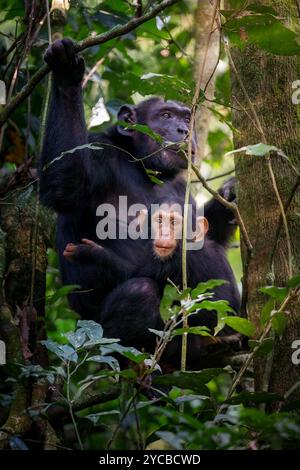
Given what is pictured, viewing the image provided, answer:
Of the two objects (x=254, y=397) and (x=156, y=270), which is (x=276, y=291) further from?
(x=156, y=270)

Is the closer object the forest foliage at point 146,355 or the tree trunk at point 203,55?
the forest foliage at point 146,355

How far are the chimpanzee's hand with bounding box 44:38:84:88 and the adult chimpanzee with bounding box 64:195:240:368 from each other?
46.2 inches

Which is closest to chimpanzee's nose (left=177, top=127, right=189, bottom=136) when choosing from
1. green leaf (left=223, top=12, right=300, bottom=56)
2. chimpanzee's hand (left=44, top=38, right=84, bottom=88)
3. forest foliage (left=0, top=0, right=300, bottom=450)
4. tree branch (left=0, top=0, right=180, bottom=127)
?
forest foliage (left=0, top=0, right=300, bottom=450)

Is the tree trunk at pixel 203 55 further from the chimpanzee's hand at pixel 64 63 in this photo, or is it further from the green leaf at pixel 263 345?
the green leaf at pixel 263 345

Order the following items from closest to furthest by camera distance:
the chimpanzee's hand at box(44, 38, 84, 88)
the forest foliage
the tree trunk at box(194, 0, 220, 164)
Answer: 1. the forest foliage
2. the chimpanzee's hand at box(44, 38, 84, 88)
3. the tree trunk at box(194, 0, 220, 164)

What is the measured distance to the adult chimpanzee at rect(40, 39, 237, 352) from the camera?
4.93 m

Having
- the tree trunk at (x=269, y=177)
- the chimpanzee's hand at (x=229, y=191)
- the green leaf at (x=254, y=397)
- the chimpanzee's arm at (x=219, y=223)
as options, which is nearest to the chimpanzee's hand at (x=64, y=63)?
the tree trunk at (x=269, y=177)

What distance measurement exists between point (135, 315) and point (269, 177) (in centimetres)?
157

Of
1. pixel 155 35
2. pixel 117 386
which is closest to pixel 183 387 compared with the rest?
pixel 117 386

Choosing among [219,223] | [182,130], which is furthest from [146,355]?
[219,223]

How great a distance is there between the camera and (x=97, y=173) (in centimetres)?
551

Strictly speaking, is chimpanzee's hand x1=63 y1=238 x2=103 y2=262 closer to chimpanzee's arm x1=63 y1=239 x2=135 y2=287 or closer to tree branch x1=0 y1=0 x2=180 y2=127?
chimpanzee's arm x1=63 y1=239 x2=135 y2=287

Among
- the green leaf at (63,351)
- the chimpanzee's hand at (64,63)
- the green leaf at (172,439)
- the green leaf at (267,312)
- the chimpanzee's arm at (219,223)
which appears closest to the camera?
the green leaf at (172,439)

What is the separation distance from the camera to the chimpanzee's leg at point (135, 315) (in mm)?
5090
